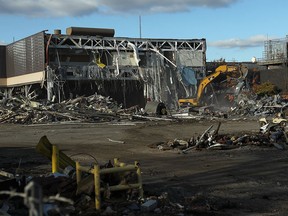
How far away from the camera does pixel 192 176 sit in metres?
10.5

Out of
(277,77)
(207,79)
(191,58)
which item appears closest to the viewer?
(207,79)

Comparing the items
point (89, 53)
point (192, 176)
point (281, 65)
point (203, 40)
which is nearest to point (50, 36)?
point (89, 53)

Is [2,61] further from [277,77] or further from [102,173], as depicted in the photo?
[102,173]

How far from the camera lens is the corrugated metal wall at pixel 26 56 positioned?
41906 mm

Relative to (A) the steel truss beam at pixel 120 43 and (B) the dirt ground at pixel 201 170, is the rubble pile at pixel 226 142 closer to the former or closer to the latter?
(B) the dirt ground at pixel 201 170

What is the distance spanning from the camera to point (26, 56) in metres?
45.1

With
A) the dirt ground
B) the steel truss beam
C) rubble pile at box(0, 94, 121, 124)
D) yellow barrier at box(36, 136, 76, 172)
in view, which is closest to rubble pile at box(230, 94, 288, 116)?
the steel truss beam

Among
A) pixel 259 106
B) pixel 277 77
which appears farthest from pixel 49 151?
pixel 277 77

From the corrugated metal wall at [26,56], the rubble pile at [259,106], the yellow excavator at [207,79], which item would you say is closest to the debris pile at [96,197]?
the rubble pile at [259,106]

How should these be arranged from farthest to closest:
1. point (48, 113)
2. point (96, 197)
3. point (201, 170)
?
point (48, 113) → point (201, 170) → point (96, 197)

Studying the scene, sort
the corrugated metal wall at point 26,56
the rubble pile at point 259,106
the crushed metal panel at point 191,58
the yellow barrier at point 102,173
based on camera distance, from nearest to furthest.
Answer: the yellow barrier at point 102,173 → the rubble pile at point 259,106 → the corrugated metal wall at point 26,56 → the crushed metal panel at point 191,58

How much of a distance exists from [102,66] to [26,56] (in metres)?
7.73

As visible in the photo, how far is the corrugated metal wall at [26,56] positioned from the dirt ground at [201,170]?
23.2 meters

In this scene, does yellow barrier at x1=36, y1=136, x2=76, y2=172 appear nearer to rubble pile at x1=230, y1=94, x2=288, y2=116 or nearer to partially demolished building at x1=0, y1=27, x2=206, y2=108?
rubble pile at x1=230, y1=94, x2=288, y2=116
